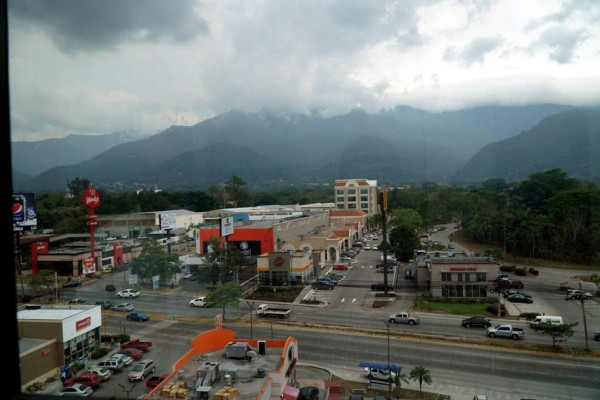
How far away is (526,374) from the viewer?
4426 millimetres

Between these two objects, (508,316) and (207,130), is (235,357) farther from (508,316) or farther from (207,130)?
(207,130)

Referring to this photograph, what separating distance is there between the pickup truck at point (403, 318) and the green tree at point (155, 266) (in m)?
4.41

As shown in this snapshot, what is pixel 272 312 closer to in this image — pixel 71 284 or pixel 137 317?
pixel 137 317

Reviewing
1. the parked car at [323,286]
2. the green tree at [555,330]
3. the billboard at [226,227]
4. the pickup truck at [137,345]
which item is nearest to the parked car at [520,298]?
the green tree at [555,330]

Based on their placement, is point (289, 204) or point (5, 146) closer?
point (5, 146)

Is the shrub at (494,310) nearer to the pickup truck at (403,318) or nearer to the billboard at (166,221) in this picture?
the pickup truck at (403,318)

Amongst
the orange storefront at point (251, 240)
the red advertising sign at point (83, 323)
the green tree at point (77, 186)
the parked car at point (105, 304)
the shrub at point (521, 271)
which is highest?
the green tree at point (77, 186)

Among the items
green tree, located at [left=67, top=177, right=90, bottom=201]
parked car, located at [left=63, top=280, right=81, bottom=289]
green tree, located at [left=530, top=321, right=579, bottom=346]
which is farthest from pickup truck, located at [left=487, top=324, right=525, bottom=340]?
green tree, located at [left=67, top=177, right=90, bottom=201]

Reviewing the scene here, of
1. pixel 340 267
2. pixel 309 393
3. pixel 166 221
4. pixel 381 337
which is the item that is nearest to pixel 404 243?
pixel 340 267

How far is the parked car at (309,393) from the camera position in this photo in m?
4.01

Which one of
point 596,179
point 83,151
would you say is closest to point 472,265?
point 596,179

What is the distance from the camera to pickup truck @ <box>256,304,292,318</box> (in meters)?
6.73

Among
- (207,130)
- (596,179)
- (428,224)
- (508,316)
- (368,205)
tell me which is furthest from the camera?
(368,205)

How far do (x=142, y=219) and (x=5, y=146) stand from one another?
13056 millimetres
